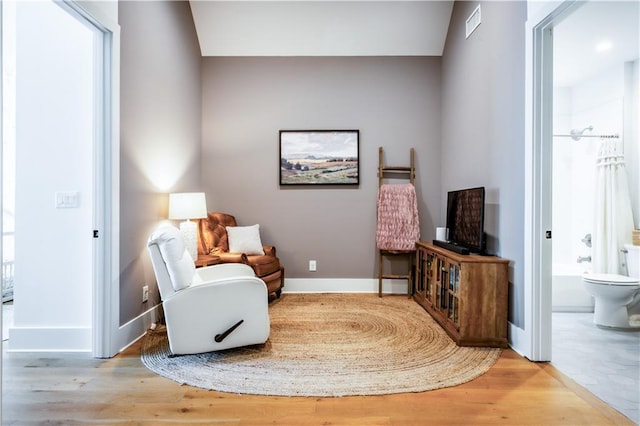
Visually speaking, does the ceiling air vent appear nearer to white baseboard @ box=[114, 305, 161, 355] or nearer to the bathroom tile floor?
the bathroom tile floor

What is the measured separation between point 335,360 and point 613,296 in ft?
7.98

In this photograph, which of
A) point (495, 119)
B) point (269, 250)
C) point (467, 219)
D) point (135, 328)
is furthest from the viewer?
point (269, 250)

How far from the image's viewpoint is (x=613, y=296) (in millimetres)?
2889

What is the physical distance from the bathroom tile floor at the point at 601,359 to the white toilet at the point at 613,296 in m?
0.09

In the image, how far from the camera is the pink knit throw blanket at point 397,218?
13.0 feet

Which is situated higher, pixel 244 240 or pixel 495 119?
pixel 495 119

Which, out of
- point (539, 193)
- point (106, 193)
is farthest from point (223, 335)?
point (539, 193)

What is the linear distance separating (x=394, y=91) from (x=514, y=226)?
2.32 meters

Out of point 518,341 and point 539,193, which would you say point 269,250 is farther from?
point 539,193

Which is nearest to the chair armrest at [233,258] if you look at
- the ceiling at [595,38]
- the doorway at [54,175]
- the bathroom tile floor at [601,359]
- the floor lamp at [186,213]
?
the floor lamp at [186,213]

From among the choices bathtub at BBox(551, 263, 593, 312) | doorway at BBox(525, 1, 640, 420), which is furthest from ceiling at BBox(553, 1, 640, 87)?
bathtub at BBox(551, 263, 593, 312)

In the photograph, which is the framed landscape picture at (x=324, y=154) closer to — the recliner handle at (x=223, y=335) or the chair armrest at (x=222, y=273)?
the chair armrest at (x=222, y=273)

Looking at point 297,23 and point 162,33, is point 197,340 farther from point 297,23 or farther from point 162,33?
point 297,23

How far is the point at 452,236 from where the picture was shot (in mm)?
3248
